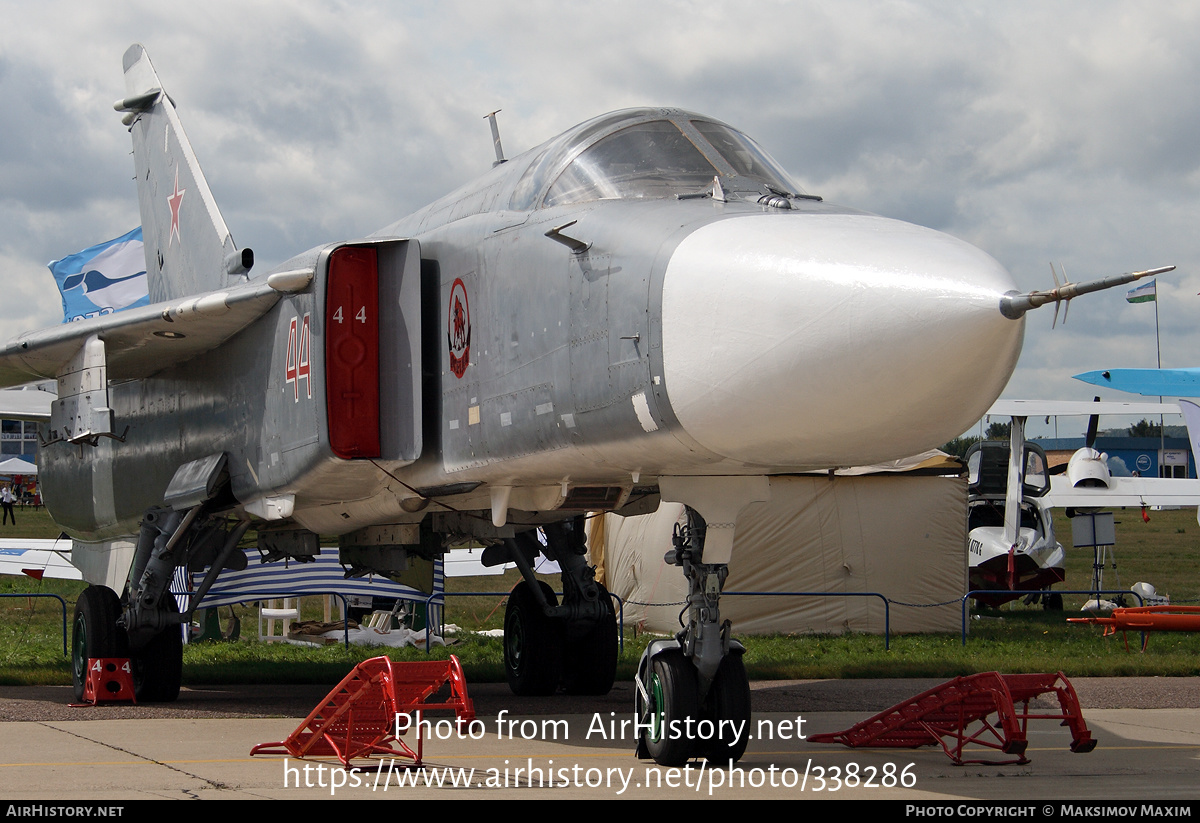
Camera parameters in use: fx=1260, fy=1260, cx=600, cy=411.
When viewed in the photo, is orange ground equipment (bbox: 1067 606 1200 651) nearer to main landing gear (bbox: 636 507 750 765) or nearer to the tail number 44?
main landing gear (bbox: 636 507 750 765)

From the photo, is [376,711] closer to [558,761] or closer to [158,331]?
[558,761]

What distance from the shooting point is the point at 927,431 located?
5.34 metres

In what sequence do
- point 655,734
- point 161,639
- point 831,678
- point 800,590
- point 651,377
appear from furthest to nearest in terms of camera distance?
point 800,590
point 831,678
point 161,639
point 655,734
point 651,377

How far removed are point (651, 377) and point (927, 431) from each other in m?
1.29

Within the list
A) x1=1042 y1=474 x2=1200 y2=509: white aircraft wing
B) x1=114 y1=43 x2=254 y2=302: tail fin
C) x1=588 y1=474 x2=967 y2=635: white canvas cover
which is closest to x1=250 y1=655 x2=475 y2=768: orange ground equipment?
x1=114 y1=43 x2=254 y2=302: tail fin

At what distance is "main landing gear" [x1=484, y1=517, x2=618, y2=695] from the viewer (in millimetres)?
11188

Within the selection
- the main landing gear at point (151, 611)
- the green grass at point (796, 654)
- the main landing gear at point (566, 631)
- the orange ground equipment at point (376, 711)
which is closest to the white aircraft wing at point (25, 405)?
the main landing gear at point (151, 611)

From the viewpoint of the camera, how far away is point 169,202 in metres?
13.2

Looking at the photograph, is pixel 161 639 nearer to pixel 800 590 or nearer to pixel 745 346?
pixel 745 346

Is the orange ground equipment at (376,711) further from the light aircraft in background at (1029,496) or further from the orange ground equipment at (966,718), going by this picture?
the light aircraft in background at (1029,496)

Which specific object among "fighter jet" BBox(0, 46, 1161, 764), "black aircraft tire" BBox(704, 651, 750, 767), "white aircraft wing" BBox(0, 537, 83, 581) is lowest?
"black aircraft tire" BBox(704, 651, 750, 767)

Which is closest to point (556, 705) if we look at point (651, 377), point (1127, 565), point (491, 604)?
point (651, 377)

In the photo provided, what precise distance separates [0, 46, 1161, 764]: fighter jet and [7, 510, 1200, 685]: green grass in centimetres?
143

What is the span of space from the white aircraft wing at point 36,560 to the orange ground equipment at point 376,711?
9.60 m
